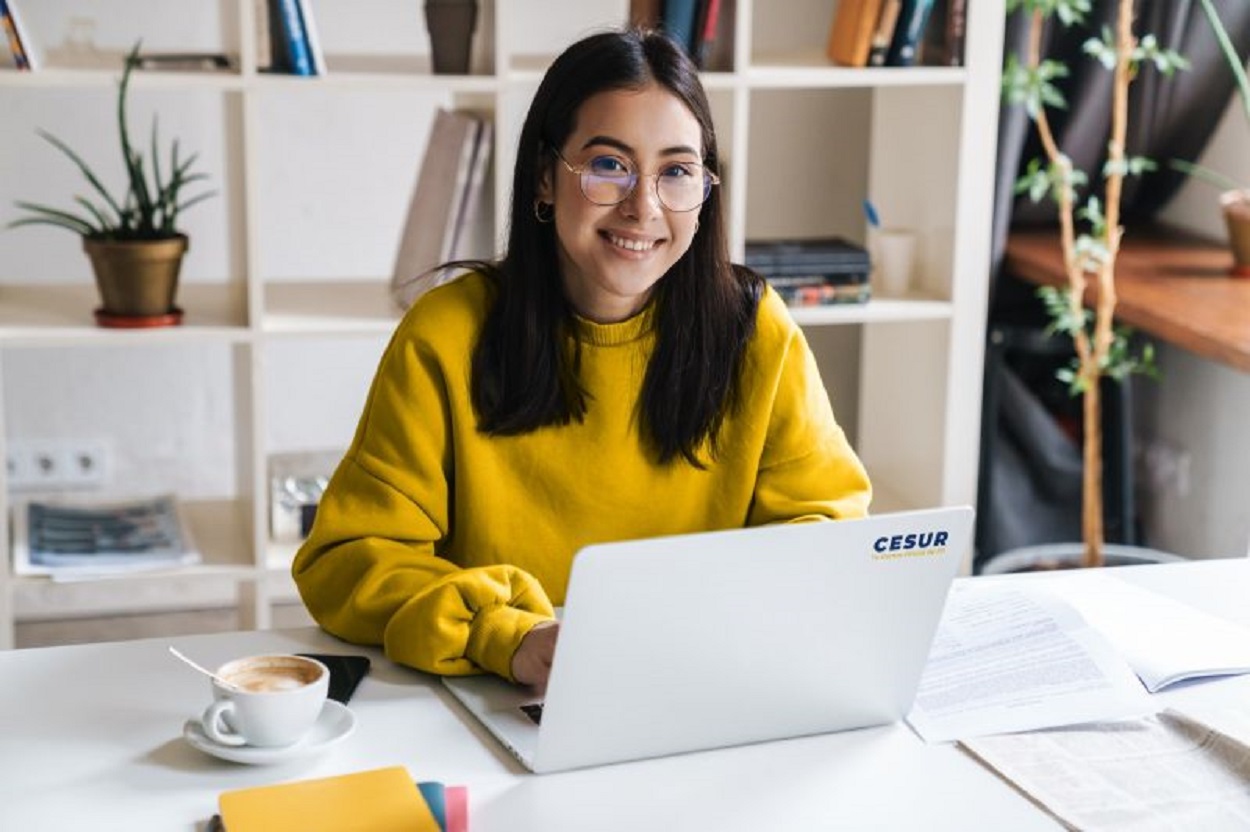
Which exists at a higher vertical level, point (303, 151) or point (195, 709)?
point (303, 151)

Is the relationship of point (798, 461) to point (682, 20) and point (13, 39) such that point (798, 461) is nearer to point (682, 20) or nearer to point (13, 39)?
point (682, 20)

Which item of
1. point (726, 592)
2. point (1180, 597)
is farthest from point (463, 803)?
point (1180, 597)

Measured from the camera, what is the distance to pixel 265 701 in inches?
50.9

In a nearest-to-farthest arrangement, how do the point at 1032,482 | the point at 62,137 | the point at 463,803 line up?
1. the point at 463,803
2. the point at 62,137
3. the point at 1032,482

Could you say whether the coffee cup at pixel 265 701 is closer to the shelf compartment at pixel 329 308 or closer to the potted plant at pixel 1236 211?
the shelf compartment at pixel 329 308

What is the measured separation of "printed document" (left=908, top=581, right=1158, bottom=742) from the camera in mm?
1432

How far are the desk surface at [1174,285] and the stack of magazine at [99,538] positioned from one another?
1634 mm

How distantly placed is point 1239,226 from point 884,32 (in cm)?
76

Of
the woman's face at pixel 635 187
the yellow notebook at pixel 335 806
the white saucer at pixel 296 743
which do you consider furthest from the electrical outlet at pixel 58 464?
the yellow notebook at pixel 335 806

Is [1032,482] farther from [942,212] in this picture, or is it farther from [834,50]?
[834,50]

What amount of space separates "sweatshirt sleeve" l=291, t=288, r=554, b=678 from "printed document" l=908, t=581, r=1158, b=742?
36cm

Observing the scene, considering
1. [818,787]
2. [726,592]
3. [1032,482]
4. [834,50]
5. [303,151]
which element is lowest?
[1032,482]

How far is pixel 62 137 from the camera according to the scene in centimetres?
318

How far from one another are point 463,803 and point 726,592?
0.79 ft
